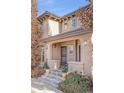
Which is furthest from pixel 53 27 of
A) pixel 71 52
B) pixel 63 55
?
pixel 71 52

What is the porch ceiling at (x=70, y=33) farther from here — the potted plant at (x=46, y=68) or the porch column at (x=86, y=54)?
the potted plant at (x=46, y=68)

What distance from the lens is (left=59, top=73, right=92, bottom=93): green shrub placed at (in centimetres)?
685

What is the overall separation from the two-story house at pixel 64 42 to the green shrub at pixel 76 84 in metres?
0.91

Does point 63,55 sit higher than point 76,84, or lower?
higher

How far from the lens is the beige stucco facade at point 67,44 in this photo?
873 cm

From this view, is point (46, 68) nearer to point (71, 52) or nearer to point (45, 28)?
point (71, 52)

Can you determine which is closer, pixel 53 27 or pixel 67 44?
pixel 67 44

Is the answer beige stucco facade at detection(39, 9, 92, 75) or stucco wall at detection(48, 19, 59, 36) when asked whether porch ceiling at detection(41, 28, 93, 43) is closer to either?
beige stucco facade at detection(39, 9, 92, 75)

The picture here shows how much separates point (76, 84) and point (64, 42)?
6.39 m

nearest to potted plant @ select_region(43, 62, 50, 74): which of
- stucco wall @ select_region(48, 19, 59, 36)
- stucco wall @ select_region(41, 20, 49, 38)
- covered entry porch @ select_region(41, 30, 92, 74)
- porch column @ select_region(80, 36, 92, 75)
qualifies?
covered entry porch @ select_region(41, 30, 92, 74)

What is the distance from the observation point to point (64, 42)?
1321cm

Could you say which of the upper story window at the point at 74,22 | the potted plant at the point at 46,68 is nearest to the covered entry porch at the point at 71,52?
the potted plant at the point at 46,68
